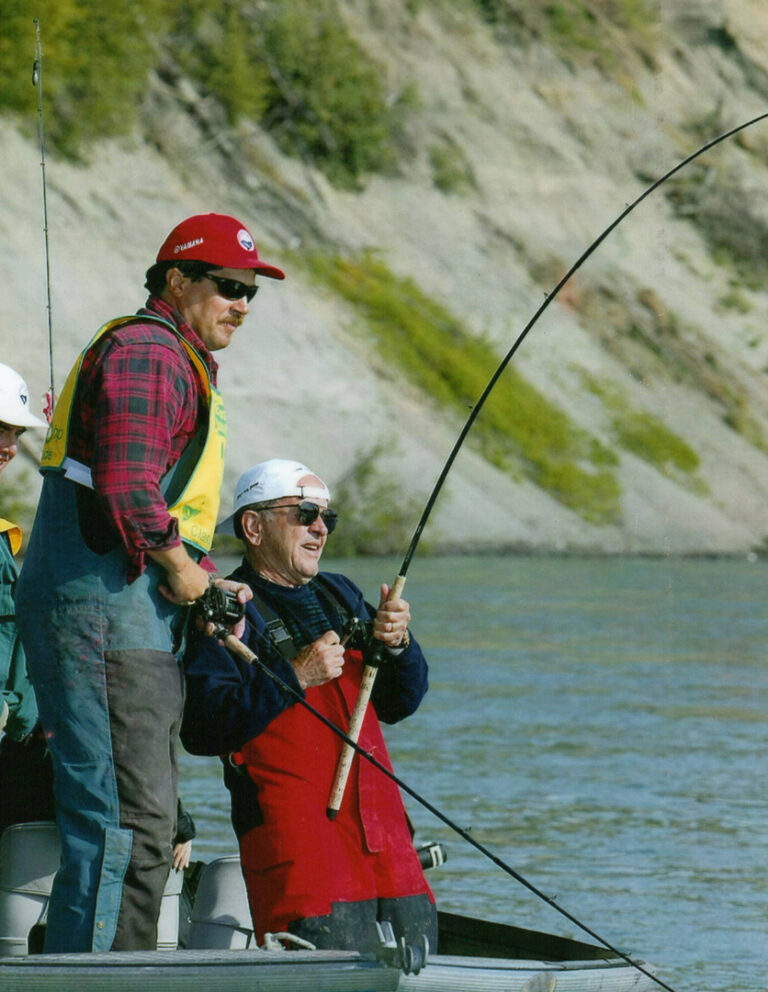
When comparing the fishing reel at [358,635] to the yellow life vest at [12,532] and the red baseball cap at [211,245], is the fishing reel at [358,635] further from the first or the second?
the yellow life vest at [12,532]

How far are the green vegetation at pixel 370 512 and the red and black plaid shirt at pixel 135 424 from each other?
23592 mm

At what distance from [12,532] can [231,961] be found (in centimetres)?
197

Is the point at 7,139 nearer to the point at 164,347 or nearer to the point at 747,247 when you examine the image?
the point at 747,247

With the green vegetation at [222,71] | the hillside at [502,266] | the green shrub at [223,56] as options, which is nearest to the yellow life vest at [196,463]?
the hillside at [502,266]

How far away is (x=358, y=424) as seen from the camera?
29.8 metres

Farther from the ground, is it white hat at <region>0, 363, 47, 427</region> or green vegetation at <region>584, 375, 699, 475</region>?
green vegetation at <region>584, 375, 699, 475</region>

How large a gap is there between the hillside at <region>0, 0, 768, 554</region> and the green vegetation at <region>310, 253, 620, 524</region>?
0.07m

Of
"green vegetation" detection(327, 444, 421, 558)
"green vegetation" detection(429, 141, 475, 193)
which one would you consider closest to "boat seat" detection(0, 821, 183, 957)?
"green vegetation" detection(327, 444, 421, 558)

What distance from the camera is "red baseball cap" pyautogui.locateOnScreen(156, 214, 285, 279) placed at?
175 inches

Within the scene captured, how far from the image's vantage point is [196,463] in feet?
14.2

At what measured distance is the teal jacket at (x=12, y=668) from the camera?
495 cm

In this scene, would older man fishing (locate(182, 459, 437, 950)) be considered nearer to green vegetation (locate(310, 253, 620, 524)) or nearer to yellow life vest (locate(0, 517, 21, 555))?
yellow life vest (locate(0, 517, 21, 555))

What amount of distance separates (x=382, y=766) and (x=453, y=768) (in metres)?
5.54

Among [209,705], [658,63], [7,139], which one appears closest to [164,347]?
[209,705]
